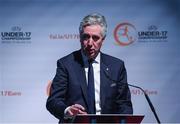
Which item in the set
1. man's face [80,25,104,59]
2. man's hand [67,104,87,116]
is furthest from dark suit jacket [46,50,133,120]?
man's hand [67,104,87,116]

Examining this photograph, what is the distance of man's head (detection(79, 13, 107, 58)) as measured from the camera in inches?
117

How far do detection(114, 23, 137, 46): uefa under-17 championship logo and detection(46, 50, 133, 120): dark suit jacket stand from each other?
4.47 feet

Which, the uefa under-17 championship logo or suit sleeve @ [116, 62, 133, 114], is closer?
suit sleeve @ [116, 62, 133, 114]

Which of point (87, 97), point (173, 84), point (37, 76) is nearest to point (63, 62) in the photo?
point (87, 97)

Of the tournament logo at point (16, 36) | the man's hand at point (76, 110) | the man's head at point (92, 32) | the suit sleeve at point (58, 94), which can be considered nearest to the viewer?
the man's hand at point (76, 110)

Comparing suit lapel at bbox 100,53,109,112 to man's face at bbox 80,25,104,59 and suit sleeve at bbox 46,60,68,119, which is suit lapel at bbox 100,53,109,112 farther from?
suit sleeve at bbox 46,60,68,119

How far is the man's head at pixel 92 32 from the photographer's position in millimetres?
2969

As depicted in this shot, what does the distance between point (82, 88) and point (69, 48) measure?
151 centimetres

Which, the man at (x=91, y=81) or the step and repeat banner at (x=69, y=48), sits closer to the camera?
the man at (x=91, y=81)

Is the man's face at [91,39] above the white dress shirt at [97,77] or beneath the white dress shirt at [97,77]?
above

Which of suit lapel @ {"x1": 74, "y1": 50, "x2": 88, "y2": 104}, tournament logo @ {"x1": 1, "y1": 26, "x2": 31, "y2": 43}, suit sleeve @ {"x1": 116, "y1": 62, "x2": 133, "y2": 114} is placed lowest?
suit sleeve @ {"x1": 116, "y1": 62, "x2": 133, "y2": 114}

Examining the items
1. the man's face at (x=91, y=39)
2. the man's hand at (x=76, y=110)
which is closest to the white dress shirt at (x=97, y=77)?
the man's face at (x=91, y=39)

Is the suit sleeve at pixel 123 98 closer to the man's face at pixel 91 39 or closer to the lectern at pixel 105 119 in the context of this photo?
the man's face at pixel 91 39

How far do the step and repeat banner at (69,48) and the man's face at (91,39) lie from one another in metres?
1.43
